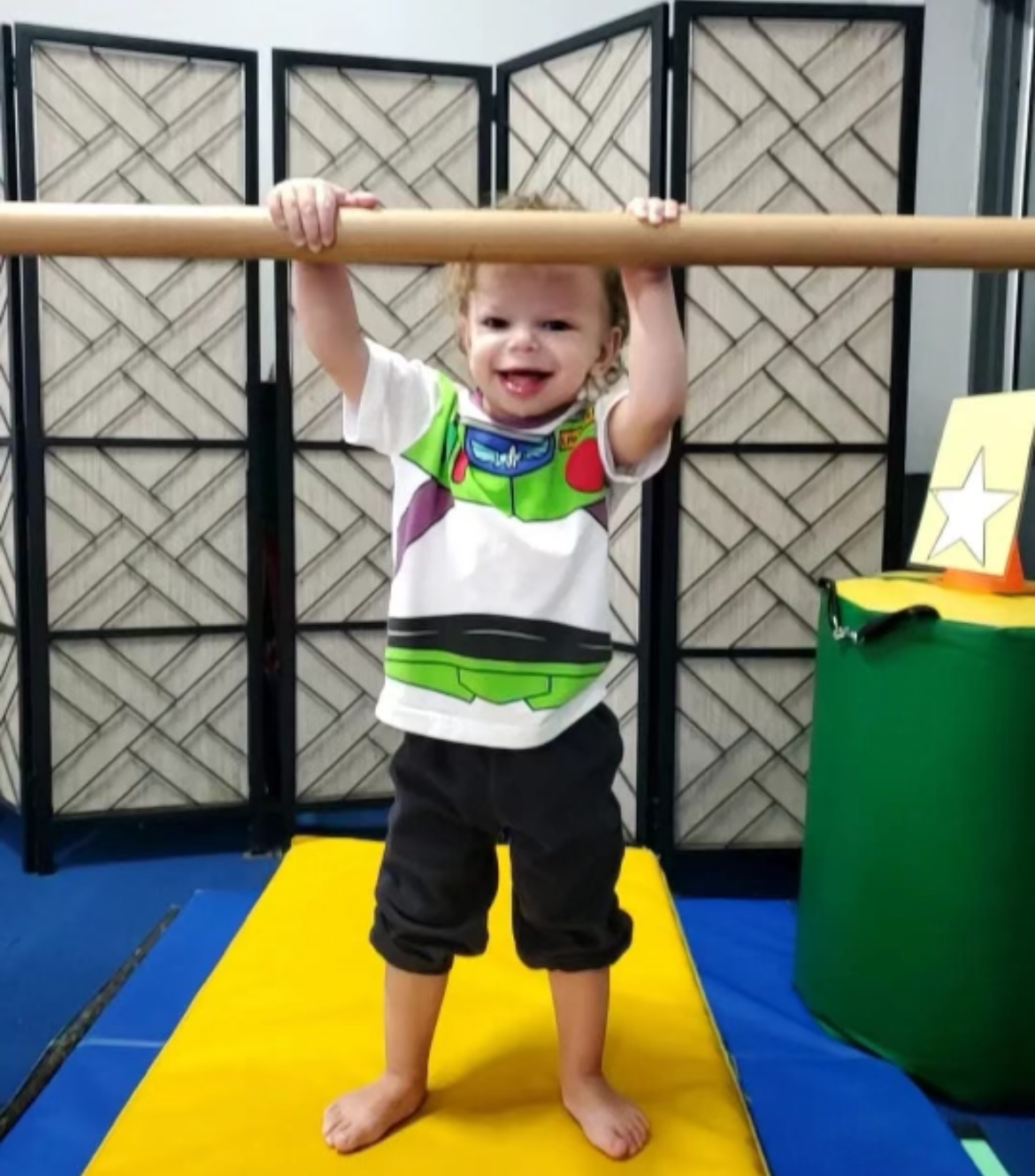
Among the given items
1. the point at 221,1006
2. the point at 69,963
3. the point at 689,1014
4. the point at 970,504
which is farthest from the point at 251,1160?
the point at 970,504

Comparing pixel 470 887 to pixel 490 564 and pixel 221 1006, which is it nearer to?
pixel 490 564

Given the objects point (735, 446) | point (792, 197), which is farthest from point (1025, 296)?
point (735, 446)

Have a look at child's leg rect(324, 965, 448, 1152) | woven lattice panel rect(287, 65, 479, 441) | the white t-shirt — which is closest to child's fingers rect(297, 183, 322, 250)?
the white t-shirt

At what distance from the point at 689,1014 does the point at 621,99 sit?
1612mm

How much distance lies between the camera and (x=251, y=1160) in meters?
1.09

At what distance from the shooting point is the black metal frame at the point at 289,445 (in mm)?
2209

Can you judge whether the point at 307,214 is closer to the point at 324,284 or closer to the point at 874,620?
the point at 324,284

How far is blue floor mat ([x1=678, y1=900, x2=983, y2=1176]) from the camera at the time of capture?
1.25 meters

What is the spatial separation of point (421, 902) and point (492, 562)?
1.18ft

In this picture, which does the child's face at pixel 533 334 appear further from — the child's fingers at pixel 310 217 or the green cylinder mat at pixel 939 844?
the green cylinder mat at pixel 939 844

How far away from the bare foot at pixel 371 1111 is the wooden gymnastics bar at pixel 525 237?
0.84m

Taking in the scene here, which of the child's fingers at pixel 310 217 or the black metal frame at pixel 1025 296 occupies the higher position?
the black metal frame at pixel 1025 296

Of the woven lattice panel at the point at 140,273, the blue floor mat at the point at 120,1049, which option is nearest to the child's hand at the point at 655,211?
the blue floor mat at the point at 120,1049

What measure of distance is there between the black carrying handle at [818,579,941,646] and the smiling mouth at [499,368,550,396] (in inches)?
27.9
